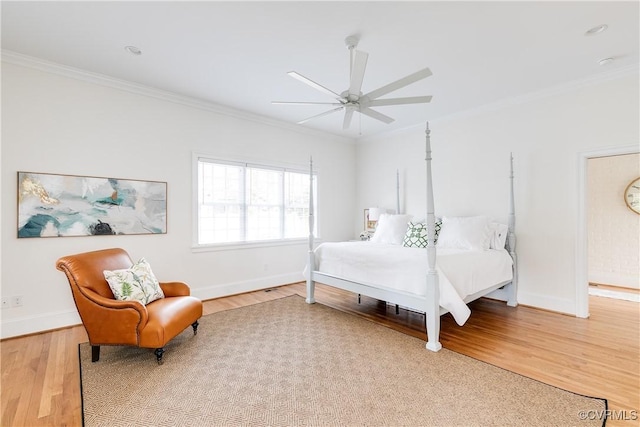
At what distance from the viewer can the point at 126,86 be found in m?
3.60

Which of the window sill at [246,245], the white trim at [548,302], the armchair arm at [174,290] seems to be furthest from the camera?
the window sill at [246,245]

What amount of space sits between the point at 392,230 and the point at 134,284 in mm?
3527

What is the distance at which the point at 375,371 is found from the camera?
7.59ft

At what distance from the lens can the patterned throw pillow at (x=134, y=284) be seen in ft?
8.42

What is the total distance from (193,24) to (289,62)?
97 cm

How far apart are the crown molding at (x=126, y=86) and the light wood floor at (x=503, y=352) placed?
2.83m

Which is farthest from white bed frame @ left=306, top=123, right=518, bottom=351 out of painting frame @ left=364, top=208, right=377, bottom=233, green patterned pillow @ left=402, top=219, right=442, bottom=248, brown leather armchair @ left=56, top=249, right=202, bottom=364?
painting frame @ left=364, top=208, right=377, bottom=233

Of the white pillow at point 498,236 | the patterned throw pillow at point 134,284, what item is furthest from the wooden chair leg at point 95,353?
the white pillow at point 498,236

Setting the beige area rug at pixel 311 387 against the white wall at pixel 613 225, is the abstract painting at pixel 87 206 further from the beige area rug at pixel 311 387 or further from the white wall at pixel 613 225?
the white wall at pixel 613 225

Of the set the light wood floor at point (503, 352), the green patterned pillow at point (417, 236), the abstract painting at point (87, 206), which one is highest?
the abstract painting at point (87, 206)

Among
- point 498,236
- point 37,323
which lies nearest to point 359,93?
point 498,236

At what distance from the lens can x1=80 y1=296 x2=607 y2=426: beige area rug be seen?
1794mm

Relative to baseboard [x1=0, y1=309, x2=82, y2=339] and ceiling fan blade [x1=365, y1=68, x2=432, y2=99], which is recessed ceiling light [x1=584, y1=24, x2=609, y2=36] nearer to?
ceiling fan blade [x1=365, y1=68, x2=432, y2=99]

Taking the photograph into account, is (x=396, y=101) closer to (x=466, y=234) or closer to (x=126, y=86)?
(x=466, y=234)
